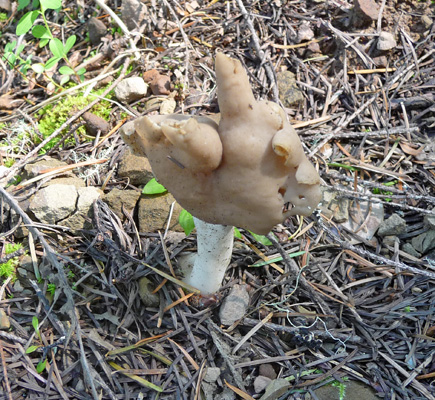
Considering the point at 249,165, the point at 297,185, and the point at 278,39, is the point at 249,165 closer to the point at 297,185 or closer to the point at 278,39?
the point at 297,185

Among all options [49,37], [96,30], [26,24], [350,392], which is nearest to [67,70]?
[49,37]

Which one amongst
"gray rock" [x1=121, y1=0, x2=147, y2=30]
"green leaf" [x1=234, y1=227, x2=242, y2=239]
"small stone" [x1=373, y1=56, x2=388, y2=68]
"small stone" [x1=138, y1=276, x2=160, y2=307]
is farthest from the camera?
"gray rock" [x1=121, y1=0, x2=147, y2=30]

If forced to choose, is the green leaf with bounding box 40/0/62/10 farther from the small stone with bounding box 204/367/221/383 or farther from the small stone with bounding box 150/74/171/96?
the small stone with bounding box 204/367/221/383

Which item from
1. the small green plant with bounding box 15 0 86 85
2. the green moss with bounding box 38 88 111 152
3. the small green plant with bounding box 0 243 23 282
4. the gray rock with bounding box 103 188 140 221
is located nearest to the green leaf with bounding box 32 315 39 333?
the small green plant with bounding box 0 243 23 282

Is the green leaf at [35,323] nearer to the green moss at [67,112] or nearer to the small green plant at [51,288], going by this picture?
the small green plant at [51,288]

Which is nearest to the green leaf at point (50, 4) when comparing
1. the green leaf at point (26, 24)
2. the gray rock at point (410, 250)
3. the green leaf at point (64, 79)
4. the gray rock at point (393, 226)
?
the green leaf at point (26, 24)
